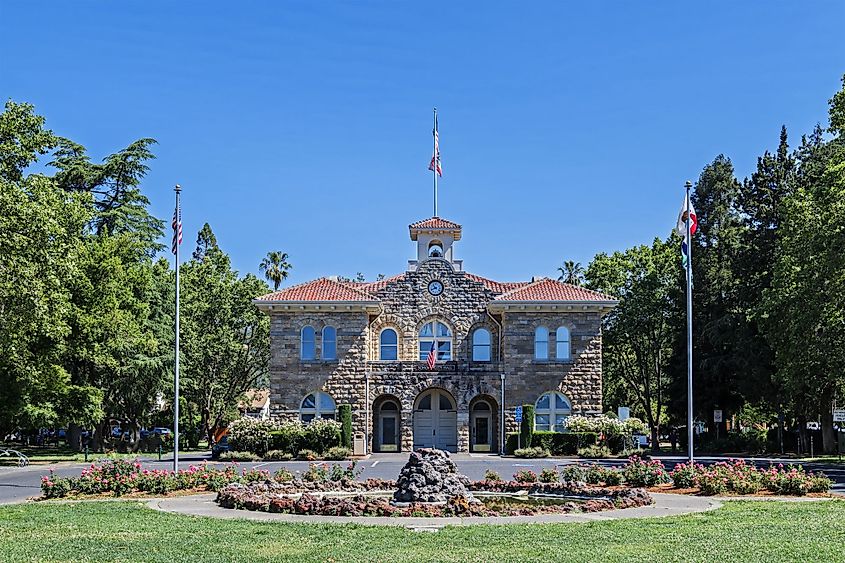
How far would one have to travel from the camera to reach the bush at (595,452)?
4569cm

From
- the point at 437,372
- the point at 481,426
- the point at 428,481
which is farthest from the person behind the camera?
the point at 481,426

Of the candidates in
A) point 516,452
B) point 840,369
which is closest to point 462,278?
point 516,452

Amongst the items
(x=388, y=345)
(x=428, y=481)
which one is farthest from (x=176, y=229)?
(x=388, y=345)

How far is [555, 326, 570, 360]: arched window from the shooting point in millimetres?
49509

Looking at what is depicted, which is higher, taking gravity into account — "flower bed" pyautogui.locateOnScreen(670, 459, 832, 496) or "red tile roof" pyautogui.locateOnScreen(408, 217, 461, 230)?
"red tile roof" pyautogui.locateOnScreen(408, 217, 461, 230)

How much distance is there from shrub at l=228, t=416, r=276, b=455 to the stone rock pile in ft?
86.8

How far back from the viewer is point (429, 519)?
1748 cm

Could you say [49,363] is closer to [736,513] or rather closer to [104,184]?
[104,184]

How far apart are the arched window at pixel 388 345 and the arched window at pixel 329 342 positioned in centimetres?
302

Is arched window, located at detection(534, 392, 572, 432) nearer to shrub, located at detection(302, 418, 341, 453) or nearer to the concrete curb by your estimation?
shrub, located at detection(302, 418, 341, 453)

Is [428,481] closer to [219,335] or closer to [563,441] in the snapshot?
[563,441]

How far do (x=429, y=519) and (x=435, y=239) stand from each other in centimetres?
3619

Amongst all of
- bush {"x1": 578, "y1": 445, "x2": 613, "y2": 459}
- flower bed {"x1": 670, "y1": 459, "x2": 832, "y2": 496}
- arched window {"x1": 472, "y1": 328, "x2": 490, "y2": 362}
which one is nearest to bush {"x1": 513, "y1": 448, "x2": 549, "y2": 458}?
bush {"x1": 578, "y1": 445, "x2": 613, "y2": 459}

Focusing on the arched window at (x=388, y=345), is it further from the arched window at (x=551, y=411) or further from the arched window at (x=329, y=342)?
the arched window at (x=551, y=411)
